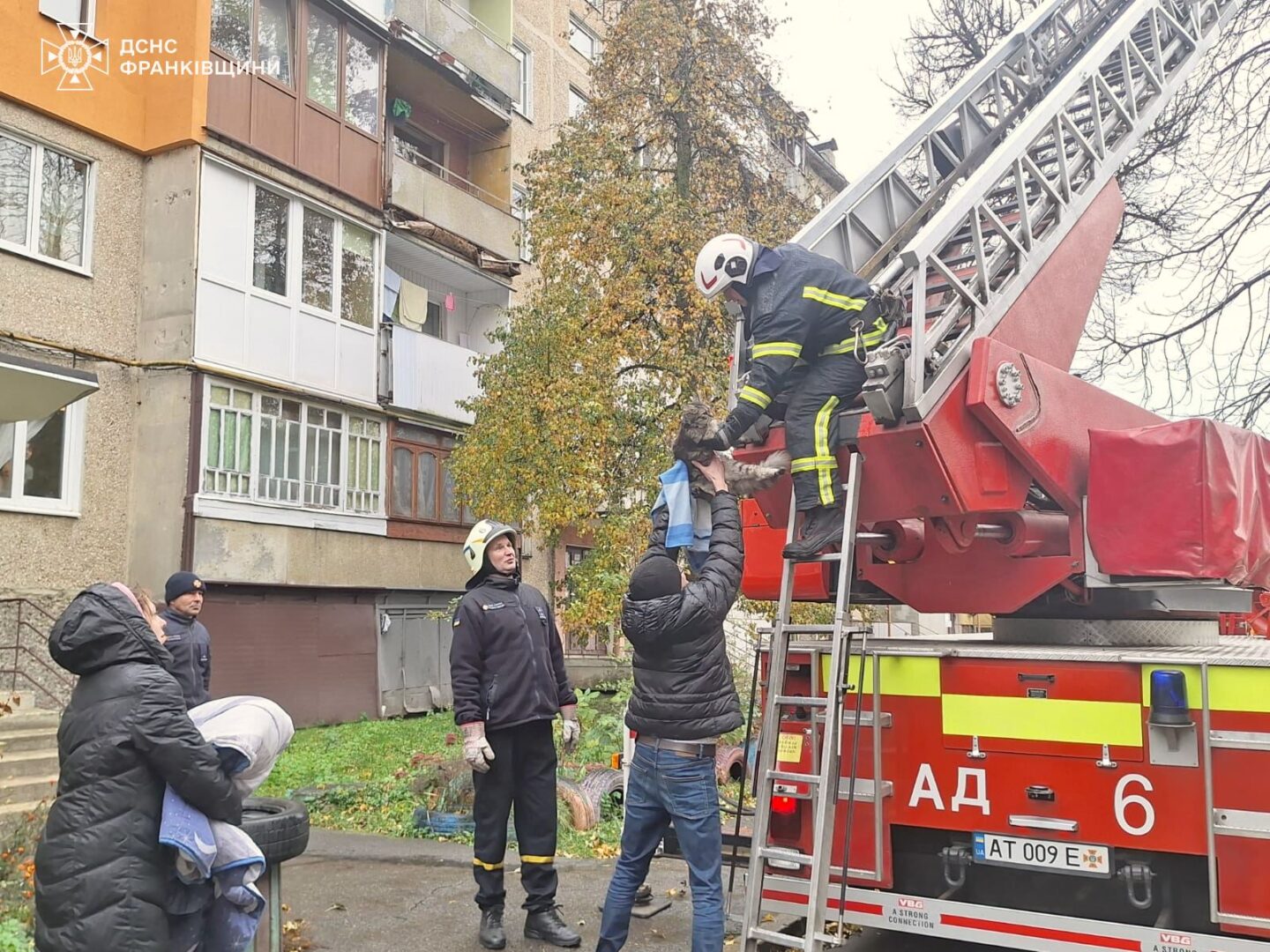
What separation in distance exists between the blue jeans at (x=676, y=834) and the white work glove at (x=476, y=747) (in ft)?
3.02

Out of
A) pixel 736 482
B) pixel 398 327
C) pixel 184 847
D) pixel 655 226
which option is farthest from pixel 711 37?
pixel 184 847

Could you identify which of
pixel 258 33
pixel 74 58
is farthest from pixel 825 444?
pixel 258 33

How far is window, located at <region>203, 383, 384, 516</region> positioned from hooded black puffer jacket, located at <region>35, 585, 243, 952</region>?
1168 centimetres

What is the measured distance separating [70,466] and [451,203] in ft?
27.5

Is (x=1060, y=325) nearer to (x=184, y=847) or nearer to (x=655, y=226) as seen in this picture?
(x=184, y=847)

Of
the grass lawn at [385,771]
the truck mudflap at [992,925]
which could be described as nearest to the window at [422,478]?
the grass lawn at [385,771]

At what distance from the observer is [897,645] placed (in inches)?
183

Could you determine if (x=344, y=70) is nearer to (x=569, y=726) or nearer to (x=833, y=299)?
(x=569, y=726)

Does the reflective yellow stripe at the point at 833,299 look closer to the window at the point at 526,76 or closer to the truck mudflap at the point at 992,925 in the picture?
the truck mudflap at the point at 992,925

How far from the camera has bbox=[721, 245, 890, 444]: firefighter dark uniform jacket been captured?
462 cm

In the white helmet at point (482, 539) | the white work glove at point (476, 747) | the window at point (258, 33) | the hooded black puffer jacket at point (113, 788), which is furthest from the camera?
the window at point (258, 33)

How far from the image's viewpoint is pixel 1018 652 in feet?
14.2

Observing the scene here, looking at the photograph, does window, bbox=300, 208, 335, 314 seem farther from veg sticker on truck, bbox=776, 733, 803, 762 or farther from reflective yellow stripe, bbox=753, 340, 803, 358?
veg sticker on truck, bbox=776, 733, 803, 762

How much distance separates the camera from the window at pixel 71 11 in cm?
1360
